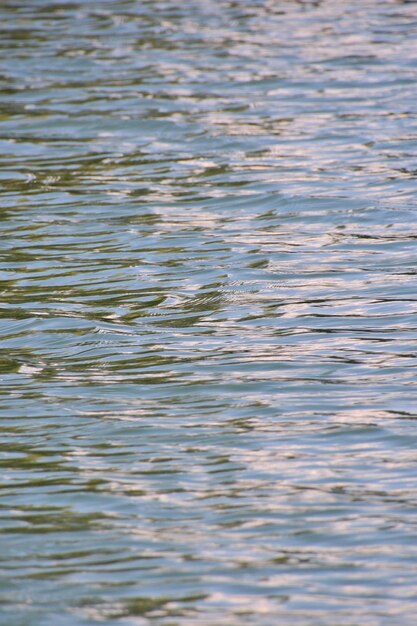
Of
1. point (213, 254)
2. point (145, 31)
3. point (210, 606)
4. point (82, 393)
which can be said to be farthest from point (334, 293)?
point (145, 31)

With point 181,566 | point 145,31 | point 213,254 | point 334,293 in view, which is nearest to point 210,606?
point 181,566

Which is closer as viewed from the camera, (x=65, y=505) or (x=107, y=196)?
(x=65, y=505)

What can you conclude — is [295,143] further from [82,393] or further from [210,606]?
[210,606]

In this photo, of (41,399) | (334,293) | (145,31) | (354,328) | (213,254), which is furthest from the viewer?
(145,31)

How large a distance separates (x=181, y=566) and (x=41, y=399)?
162 cm

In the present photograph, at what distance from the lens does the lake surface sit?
4.00 meters

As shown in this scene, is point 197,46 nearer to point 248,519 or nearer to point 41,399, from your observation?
point 41,399

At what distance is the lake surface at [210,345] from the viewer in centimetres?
400

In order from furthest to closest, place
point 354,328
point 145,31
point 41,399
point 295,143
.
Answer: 1. point 145,31
2. point 295,143
3. point 354,328
4. point 41,399

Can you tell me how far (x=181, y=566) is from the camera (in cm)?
401

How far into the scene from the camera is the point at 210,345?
606 cm

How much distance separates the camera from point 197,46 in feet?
46.8

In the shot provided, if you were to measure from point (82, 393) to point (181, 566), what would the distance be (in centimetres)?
161

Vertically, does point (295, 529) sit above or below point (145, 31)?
below
